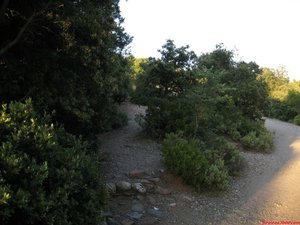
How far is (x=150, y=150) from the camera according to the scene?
10078mm

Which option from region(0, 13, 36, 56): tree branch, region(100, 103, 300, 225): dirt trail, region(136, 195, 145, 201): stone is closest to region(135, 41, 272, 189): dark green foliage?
region(100, 103, 300, 225): dirt trail

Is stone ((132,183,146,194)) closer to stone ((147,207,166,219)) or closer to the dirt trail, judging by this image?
the dirt trail

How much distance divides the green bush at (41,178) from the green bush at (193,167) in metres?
3.29

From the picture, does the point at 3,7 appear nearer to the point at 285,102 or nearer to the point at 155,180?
the point at 155,180

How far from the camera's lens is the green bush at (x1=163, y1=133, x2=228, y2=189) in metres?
7.66

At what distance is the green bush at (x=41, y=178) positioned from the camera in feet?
12.1

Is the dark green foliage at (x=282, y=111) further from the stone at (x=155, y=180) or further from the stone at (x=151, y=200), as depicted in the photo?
the stone at (x=151, y=200)

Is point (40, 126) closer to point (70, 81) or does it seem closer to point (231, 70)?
point (70, 81)

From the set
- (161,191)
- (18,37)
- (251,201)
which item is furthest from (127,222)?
(18,37)

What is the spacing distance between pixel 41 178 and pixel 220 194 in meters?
4.87

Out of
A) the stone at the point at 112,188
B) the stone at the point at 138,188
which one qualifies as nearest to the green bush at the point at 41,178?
the stone at the point at 112,188

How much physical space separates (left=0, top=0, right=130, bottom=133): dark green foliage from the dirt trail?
200cm

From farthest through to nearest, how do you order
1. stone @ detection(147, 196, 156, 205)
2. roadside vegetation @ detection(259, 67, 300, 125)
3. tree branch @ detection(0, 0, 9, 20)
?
roadside vegetation @ detection(259, 67, 300, 125) < stone @ detection(147, 196, 156, 205) < tree branch @ detection(0, 0, 9, 20)

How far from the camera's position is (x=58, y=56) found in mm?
6656
